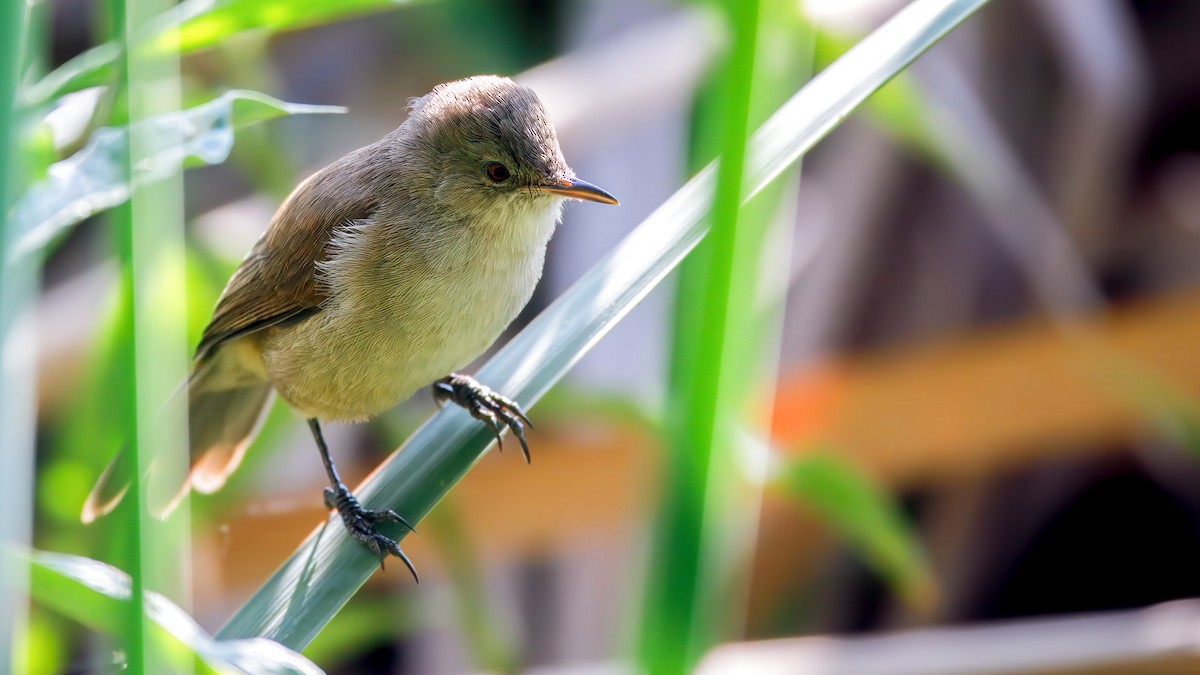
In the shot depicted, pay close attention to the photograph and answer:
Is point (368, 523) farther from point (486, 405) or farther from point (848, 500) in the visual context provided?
point (848, 500)

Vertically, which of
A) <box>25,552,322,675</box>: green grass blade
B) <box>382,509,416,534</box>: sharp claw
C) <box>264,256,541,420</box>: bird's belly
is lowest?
<box>25,552,322,675</box>: green grass blade

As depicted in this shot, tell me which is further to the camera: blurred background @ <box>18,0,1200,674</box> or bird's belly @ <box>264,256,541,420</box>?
blurred background @ <box>18,0,1200,674</box>

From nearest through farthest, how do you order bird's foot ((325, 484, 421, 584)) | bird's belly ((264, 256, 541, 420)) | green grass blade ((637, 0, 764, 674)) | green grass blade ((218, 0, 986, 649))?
green grass blade ((637, 0, 764, 674)) → green grass blade ((218, 0, 986, 649)) → bird's foot ((325, 484, 421, 584)) → bird's belly ((264, 256, 541, 420))

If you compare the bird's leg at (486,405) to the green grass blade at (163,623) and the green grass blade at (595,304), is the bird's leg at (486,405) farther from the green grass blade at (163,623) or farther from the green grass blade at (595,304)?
the green grass blade at (163,623)

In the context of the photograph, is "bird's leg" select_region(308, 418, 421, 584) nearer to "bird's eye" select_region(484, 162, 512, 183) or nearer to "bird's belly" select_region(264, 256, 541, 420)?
"bird's belly" select_region(264, 256, 541, 420)

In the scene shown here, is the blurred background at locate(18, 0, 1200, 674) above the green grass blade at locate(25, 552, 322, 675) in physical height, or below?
above

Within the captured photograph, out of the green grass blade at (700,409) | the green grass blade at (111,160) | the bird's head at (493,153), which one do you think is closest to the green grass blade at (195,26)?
the green grass blade at (111,160)

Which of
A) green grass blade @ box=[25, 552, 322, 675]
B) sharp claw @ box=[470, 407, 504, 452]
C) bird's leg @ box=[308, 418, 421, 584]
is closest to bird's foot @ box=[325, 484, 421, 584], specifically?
bird's leg @ box=[308, 418, 421, 584]

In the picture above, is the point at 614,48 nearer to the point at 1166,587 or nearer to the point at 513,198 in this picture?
the point at 513,198
